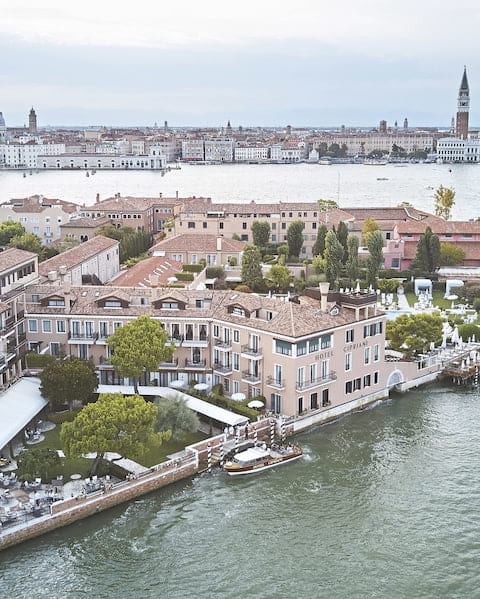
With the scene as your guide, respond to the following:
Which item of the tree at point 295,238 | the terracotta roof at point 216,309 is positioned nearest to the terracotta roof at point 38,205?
the tree at point 295,238

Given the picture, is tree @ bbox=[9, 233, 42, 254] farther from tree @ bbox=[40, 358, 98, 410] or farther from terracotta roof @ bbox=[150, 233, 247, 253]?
tree @ bbox=[40, 358, 98, 410]

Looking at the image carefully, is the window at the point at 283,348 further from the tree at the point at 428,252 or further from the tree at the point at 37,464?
the tree at the point at 428,252

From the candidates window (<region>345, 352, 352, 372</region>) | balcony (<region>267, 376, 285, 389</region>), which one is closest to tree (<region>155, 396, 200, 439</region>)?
balcony (<region>267, 376, 285, 389</region>)

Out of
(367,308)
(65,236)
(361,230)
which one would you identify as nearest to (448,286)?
(361,230)

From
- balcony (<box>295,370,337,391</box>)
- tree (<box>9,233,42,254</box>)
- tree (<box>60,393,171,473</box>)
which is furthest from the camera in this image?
tree (<box>9,233,42,254</box>)

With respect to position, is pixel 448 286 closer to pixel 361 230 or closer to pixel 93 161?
pixel 361 230

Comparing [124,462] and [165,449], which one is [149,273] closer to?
[165,449]
